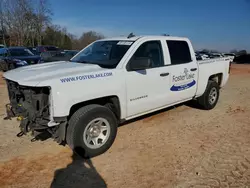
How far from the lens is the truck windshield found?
4159mm

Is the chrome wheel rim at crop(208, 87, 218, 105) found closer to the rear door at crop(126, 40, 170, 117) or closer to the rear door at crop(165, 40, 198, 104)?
the rear door at crop(165, 40, 198, 104)

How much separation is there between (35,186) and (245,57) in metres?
35.8

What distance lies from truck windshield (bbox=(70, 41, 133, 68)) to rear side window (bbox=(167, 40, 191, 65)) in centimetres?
104

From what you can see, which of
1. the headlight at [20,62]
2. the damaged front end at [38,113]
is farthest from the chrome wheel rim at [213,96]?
the headlight at [20,62]

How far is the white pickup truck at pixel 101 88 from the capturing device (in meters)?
3.32

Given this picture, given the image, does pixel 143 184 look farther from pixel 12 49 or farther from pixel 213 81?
pixel 12 49

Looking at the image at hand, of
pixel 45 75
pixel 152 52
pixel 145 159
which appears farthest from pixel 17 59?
pixel 145 159

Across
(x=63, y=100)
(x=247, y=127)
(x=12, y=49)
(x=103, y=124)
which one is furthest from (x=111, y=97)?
(x=12, y=49)

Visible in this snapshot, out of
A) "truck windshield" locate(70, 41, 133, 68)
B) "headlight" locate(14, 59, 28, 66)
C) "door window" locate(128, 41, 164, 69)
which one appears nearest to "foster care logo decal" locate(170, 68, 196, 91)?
"door window" locate(128, 41, 164, 69)

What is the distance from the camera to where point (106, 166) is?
3469mm

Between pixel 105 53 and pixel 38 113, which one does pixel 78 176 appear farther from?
pixel 105 53

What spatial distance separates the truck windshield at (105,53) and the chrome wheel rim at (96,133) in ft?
3.28

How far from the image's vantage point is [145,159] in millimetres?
3662

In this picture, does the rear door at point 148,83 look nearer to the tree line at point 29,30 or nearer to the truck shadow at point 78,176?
the truck shadow at point 78,176
